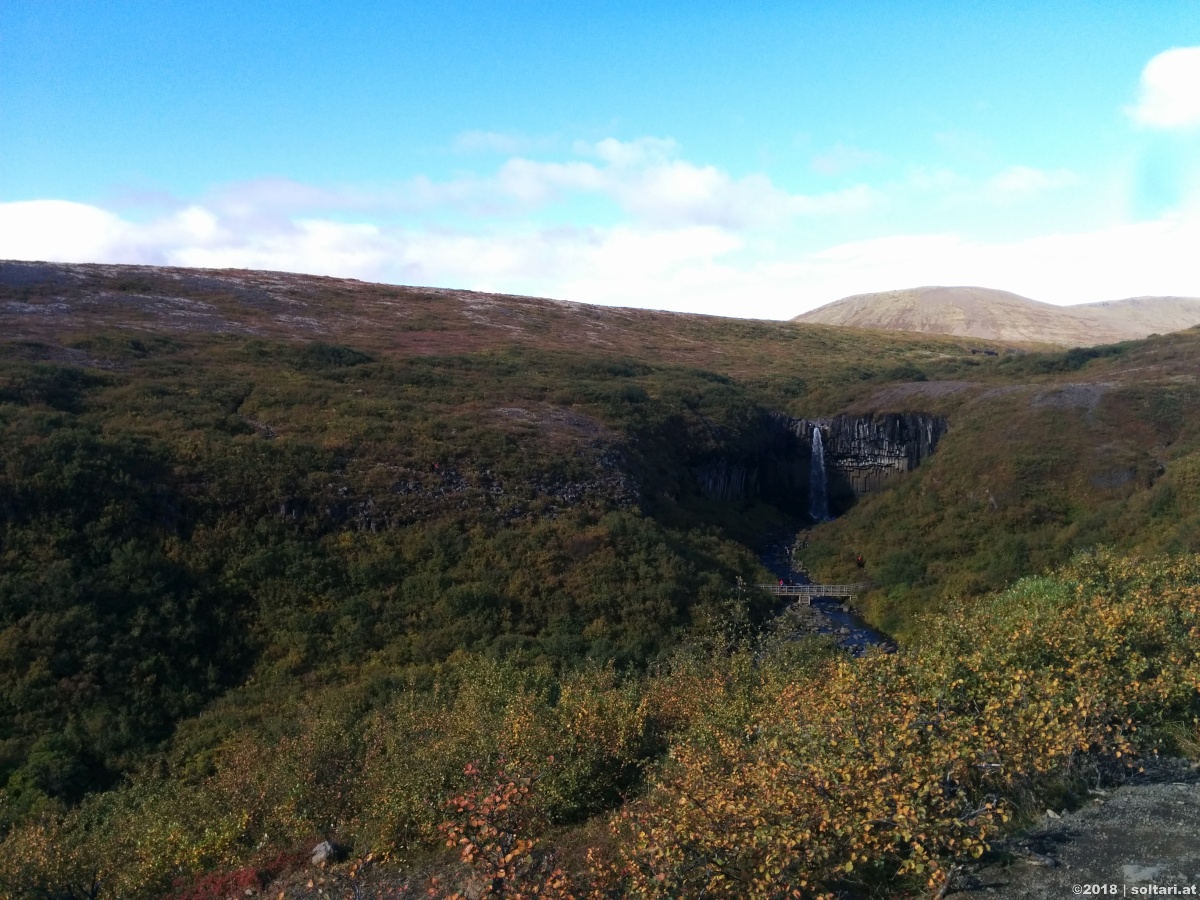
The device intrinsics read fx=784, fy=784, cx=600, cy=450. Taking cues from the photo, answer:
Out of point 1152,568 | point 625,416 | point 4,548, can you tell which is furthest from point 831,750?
point 625,416

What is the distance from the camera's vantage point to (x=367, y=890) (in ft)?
36.9

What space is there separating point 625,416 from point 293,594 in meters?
24.2

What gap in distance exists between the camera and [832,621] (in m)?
31.6

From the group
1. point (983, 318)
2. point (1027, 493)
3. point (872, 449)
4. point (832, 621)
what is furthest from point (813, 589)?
point (983, 318)

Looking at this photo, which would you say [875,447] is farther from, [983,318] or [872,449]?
[983,318]

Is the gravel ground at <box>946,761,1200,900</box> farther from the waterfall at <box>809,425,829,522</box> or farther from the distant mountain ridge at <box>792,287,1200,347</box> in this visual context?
the distant mountain ridge at <box>792,287,1200,347</box>

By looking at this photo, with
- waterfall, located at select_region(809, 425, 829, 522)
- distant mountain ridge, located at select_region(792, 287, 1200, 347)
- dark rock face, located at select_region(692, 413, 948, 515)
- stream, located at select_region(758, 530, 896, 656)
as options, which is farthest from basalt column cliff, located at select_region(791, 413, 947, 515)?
distant mountain ridge, located at select_region(792, 287, 1200, 347)

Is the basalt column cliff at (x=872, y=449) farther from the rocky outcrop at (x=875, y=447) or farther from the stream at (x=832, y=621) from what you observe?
the stream at (x=832, y=621)

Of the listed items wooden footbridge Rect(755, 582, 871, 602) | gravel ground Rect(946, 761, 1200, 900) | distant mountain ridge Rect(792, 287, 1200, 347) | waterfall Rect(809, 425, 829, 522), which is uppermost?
distant mountain ridge Rect(792, 287, 1200, 347)

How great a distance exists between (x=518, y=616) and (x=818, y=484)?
31.3 metres

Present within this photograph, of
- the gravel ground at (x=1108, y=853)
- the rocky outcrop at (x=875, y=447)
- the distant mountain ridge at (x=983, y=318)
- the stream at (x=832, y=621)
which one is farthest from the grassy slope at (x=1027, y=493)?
the distant mountain ridge at (x=983, y=318)

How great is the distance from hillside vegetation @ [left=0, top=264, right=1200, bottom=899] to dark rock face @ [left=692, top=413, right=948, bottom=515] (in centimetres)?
158

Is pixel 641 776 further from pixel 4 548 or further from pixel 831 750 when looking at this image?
pixel 4 548

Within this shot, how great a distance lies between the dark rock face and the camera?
49938 mm
